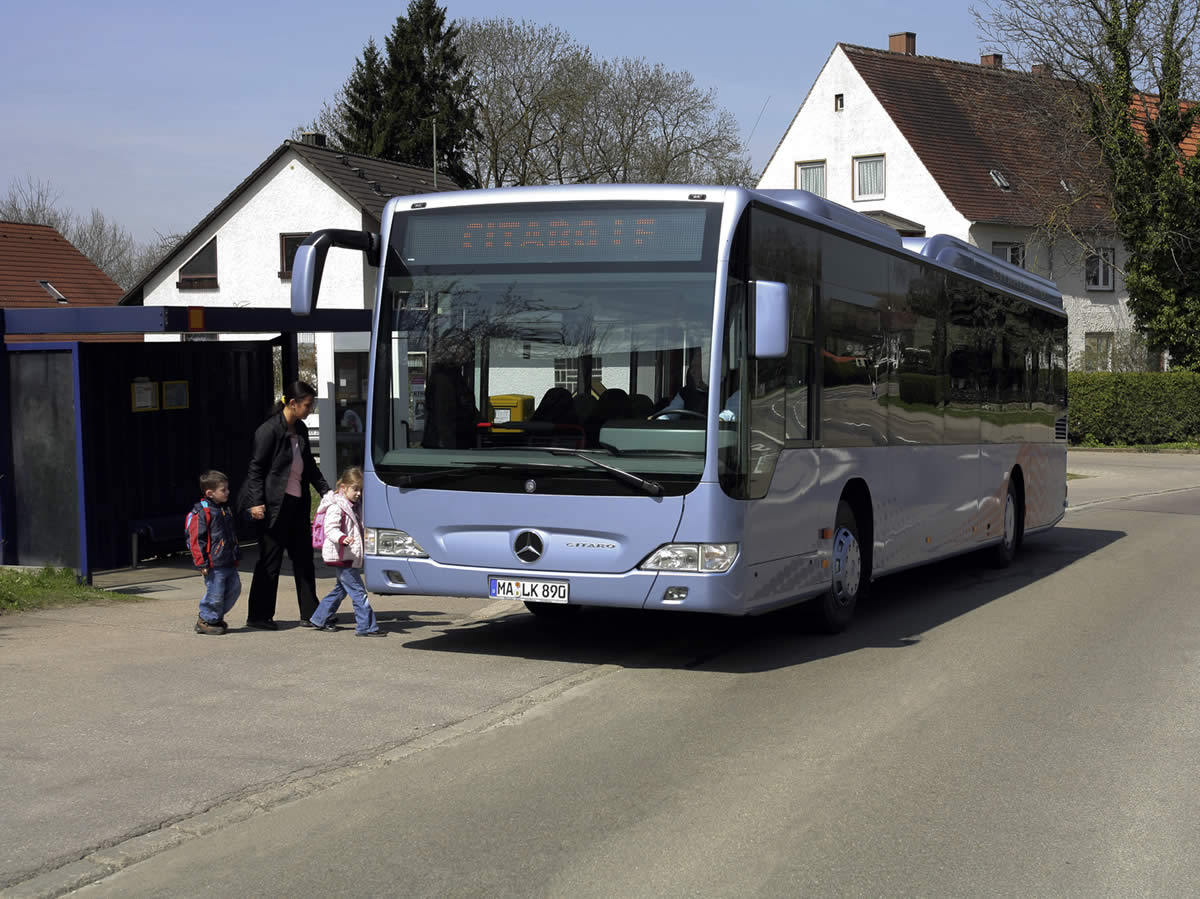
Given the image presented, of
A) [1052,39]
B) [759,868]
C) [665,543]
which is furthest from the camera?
[1052,39]

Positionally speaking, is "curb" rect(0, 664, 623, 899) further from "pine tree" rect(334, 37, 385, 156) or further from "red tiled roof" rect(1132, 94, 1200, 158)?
"pine tree" rect(334, 37, 385, 156)

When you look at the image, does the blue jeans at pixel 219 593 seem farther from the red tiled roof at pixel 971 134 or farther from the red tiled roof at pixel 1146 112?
the red tiled roof at pixel 971 134

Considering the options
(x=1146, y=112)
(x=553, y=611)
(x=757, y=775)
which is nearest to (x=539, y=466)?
(x=757, y=775)

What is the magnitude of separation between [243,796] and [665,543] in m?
3.24

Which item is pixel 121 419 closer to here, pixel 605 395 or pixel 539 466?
pixel 539 466

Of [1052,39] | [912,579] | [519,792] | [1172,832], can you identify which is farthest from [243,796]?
[1052,39]

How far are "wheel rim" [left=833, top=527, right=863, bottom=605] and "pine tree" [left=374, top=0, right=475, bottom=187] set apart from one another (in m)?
46.7

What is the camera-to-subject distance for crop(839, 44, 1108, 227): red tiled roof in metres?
50.1

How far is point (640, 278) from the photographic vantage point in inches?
346

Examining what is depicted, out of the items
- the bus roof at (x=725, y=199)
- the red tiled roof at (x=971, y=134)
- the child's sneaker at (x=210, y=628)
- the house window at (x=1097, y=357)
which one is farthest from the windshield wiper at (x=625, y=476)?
the red tiled roof at (x=971, y=134)

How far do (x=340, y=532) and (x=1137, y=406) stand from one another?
113 feet

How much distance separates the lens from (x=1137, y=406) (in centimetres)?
4025

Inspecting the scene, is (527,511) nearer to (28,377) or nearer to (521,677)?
(521,677)

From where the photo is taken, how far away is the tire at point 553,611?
1141cm
